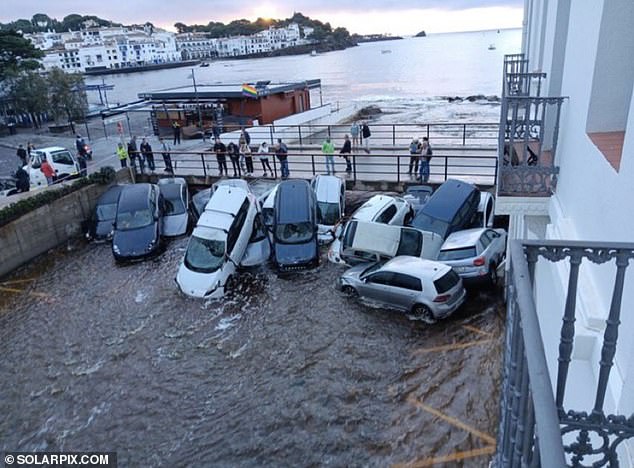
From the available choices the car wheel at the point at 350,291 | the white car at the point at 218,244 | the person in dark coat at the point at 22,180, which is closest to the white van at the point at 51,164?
the person in dark coat at the point at 22,180

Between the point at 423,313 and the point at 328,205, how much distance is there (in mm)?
5451

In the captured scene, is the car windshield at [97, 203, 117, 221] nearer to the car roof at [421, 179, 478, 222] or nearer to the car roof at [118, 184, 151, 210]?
the car roof at [118, 184, 151, 210]

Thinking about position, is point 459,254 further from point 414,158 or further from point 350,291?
point 414,158

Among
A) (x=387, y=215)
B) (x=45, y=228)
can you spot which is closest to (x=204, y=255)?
(x=387, y=215)

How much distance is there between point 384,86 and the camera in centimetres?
8106

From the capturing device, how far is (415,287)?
419 inches

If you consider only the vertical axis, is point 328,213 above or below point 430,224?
below

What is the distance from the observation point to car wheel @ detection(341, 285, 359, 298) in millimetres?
11998

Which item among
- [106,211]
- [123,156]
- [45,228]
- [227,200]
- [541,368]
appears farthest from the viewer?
[123,156]

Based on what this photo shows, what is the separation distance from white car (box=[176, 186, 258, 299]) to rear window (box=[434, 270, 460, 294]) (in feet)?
18.5

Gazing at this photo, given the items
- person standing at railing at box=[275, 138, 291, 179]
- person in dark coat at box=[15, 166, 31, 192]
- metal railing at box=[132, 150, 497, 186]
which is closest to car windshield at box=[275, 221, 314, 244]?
metal railing at box=[132, 150, 497, 186]

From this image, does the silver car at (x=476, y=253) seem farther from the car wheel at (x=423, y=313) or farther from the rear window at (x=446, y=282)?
the car wheel at (x=423, y=313)

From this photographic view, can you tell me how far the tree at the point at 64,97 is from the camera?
122 ft

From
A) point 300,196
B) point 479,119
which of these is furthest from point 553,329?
point 479,119
